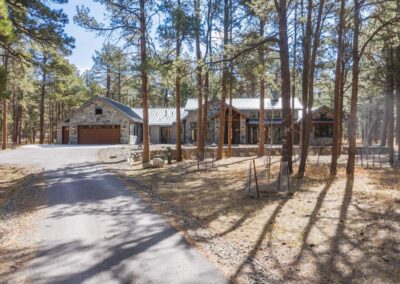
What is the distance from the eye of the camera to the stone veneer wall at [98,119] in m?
36.9

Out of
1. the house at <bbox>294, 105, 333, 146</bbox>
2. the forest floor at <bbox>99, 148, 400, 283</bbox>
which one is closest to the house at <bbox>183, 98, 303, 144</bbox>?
the house at <bbox>294, 105, 333, 146</bbox>

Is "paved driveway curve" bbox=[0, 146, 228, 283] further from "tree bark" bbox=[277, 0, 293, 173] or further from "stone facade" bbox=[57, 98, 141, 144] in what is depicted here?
"stone facade" bbox=[57, 98, 141, 144]

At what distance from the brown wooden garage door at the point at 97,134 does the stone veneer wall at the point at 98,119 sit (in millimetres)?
421

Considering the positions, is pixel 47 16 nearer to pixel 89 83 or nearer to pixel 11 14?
pixel 11 14

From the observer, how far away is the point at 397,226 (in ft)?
23.4

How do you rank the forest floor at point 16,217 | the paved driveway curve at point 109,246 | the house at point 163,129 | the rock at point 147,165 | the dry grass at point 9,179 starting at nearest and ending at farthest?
1. the paved driveway curve at point 109,246
2. the forest floor at point 16,217
3. the dry grass at point 9,179
4. the rock at point 147,165
5. the house at point 163,129

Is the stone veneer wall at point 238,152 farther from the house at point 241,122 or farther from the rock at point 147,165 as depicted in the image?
the house at point 241,122

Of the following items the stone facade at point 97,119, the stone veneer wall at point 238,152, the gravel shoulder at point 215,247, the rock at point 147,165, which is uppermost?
the stone facade at point 97,119

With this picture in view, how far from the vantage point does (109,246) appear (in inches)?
236

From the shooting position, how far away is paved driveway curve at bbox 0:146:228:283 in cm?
482

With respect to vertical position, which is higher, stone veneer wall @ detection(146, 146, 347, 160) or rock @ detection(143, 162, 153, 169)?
stone veneer wall @ detection(146, 146, 347, 160)

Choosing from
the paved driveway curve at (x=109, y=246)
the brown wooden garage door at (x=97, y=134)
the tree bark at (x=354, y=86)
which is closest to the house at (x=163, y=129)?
the brown wooden garage door at (x=97, y=134)

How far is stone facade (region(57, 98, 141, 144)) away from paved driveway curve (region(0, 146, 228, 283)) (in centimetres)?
2645

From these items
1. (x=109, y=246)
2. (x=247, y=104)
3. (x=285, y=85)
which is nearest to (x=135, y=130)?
(x=247, y=104)
